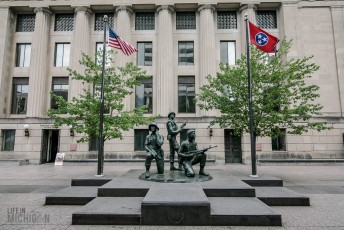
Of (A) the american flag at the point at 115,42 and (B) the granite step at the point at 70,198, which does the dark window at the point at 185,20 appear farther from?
(B) the granite step at the point at 70,198

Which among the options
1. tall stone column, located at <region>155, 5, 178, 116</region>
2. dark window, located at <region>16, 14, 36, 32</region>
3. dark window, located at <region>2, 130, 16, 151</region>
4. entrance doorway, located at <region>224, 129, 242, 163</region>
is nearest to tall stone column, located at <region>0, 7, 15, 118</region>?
dark window, located at <region>16, 14, 36, 32</region>

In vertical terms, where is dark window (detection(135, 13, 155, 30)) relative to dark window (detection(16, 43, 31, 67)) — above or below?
above

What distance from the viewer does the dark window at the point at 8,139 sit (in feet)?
77.0

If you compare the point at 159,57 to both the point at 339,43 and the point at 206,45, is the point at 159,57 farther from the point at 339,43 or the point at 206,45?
the point at 339,43

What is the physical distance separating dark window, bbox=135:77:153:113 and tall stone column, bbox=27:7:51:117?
33.2ft

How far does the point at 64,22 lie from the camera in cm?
2589

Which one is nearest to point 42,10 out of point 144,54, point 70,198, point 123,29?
point 123,29

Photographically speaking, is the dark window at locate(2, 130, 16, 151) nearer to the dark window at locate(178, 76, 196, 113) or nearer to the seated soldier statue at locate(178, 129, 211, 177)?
the dark window at locate(178, 76, 196, 113)

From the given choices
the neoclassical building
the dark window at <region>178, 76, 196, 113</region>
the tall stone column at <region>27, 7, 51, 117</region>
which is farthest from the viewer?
the dark window at <region>178, 76, 196, 113</region>

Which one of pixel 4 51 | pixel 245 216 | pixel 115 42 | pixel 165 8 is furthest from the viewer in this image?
pixel 165 8

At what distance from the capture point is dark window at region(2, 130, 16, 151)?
2348 centimetres

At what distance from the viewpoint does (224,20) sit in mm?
25391

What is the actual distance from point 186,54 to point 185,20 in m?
4.22

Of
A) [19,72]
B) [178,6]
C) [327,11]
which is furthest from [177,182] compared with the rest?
[327,11]
